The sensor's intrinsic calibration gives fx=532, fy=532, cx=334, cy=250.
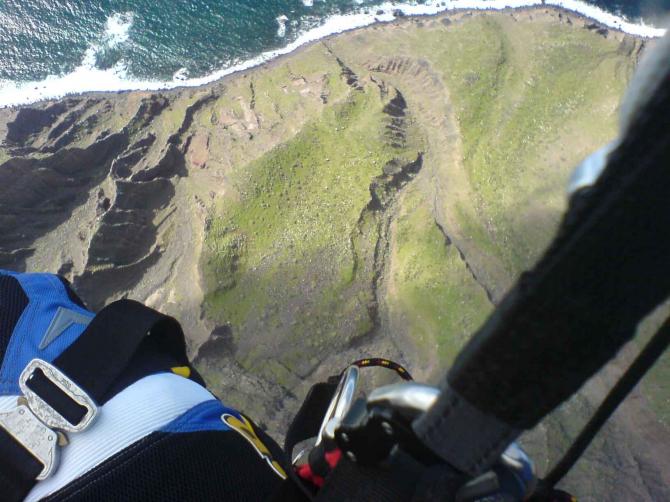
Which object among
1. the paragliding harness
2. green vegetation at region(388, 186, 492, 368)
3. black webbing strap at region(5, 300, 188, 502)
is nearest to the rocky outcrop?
green vegetation at region(388, 186, 492, 368)

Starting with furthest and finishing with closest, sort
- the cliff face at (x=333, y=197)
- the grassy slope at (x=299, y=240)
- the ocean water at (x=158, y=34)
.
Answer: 1. the ocean water at (x=158, y=34)
2. the grassy slope at (x=299, y=240)
3. the cliff face at (x=333, y=197)

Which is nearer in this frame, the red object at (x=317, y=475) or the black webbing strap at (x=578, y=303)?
the black webbing strap at (x=578, y=303)

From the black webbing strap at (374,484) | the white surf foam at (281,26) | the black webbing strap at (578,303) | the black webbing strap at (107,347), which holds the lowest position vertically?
the black webbing strap at (374,484)

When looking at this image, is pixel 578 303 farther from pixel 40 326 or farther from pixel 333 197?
pixel 333 197

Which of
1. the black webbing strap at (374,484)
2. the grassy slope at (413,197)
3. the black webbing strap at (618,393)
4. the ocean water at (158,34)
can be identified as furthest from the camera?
the ocean water at (158,34)

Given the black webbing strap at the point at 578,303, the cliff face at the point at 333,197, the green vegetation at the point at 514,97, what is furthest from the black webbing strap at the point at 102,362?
the green vegetation at the point at 514,97

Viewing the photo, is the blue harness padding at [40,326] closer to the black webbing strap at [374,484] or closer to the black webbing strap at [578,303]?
the black webbing strap at [374,484]

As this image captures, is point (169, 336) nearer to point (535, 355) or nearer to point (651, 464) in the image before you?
point (535, 355)

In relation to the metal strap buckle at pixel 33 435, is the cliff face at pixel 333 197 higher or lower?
lower
